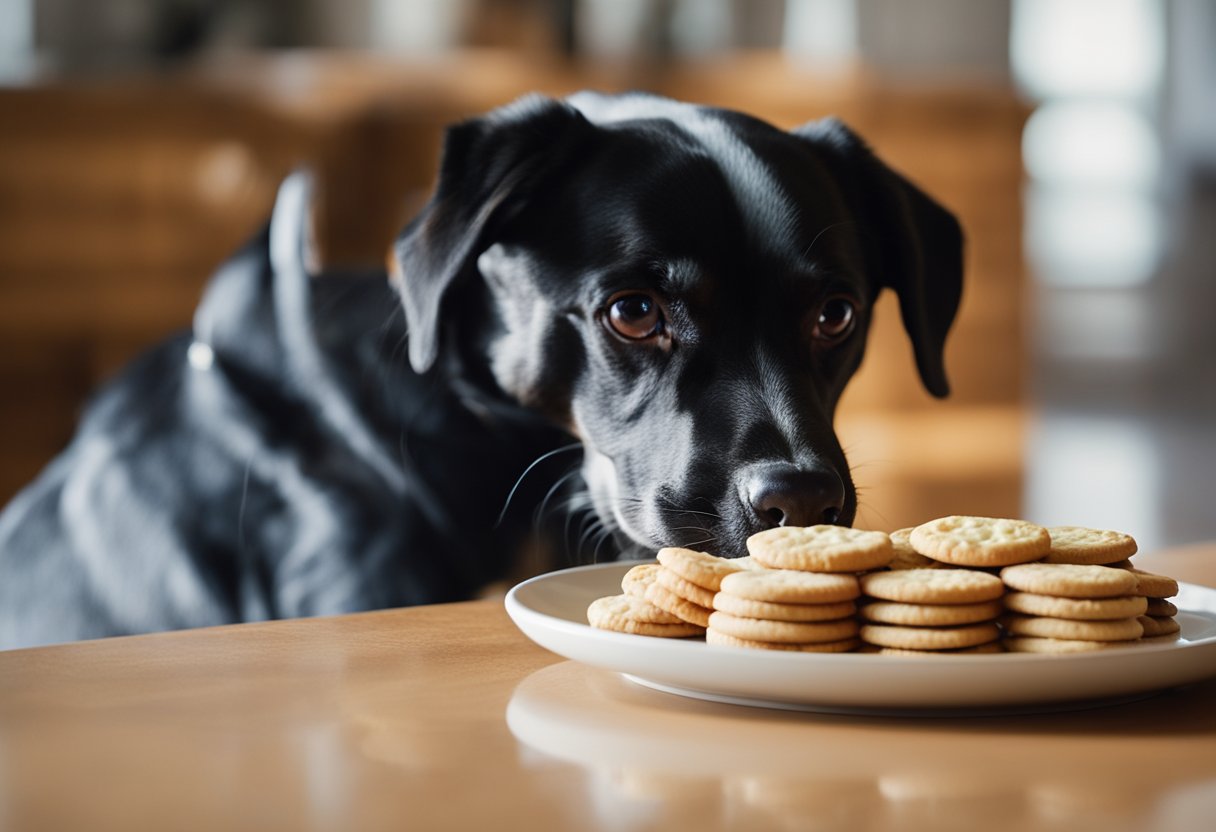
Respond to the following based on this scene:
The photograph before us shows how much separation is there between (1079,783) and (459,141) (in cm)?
110

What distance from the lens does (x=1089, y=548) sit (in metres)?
0.76

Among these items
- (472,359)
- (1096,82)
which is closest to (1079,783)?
(472,359)

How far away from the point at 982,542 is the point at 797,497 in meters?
0.42

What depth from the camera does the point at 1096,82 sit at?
900 centimetres

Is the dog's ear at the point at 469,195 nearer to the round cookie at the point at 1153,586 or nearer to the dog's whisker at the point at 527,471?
the dog's whisker at the point at 527,471

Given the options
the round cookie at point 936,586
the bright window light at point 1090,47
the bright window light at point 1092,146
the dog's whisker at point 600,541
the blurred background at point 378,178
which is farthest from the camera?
the bright window light at point 1092,146

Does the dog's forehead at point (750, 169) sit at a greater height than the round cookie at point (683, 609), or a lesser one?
greater

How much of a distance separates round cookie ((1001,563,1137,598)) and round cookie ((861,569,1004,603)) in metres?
0.01

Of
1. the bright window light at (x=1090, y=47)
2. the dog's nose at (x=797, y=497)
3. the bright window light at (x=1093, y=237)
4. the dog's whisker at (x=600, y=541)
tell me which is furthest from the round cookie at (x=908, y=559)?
the bright window light at (x=1093, y=237)

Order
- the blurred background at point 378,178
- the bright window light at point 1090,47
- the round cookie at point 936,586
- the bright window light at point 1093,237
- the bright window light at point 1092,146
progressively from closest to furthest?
the round cookie at point 936,586 < the blurred background at point 378,178 < the bright window light at point 1090,47 < the bright window light at point 1092,146 < the bright window light at point 1093,237

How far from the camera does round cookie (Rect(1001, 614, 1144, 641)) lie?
0.70 metres

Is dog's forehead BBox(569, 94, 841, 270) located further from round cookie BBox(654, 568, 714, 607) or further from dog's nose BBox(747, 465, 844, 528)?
round cookie BBox(654, 568, 714, 607)

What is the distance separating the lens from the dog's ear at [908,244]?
63.9 inches

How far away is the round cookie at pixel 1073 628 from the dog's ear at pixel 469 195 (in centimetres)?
84
